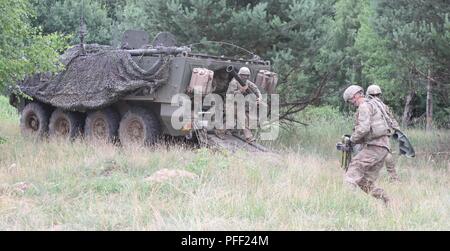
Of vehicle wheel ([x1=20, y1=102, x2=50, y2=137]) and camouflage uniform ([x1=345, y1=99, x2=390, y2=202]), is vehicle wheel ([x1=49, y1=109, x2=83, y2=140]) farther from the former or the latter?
camouflage uniform ([x1=345, y1=99, x2=390, y2=202])

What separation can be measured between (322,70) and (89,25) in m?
11.4

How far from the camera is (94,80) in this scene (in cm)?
1202

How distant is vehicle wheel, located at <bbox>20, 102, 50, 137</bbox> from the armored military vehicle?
0.02m

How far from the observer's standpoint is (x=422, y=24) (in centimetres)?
1084

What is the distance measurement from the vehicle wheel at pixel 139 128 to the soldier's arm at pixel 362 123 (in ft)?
16.7

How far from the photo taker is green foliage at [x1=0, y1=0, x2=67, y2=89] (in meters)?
9.43

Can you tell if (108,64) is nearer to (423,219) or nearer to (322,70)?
(322,70)

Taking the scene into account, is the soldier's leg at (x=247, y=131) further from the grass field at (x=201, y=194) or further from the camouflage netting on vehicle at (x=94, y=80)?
the camouflage netting on vehicle at (x=94, y=80)

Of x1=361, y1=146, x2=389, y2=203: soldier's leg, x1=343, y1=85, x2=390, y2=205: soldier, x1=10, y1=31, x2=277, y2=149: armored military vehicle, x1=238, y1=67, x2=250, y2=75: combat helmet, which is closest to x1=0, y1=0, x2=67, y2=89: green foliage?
x1=10, y1=31, x2=277, y2=149: armored military vehicle

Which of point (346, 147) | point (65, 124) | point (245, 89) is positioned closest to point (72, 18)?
point (65, 124)

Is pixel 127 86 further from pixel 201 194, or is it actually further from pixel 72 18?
pixel 72 18

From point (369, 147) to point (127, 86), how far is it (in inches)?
215

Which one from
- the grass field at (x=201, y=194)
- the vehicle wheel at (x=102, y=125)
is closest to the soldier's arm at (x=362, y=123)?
the grass field at (x=201, y=194)

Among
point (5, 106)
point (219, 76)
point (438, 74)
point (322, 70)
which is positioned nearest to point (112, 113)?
point (219, 76)
